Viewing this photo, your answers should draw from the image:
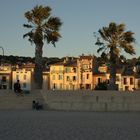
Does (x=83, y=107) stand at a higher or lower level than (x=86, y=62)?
lower

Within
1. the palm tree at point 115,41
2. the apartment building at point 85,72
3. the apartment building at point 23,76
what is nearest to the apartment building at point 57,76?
the apartment building at point 85,72

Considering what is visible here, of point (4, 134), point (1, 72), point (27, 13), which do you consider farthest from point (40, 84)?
point (1, 72)

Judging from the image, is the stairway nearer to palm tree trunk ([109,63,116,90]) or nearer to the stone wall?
the stone wall

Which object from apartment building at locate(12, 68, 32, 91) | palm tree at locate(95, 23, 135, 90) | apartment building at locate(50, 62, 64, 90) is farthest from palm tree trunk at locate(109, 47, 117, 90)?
apartment building at locate(12, 68, 32, 91)

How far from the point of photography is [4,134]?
17.1 meters

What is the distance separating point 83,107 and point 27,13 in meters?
16.0

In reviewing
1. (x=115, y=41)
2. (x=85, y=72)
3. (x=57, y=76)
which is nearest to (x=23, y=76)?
(x=57, y=76)

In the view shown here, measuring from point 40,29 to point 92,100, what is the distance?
47.1 ft

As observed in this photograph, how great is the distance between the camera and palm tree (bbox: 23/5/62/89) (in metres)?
47.7

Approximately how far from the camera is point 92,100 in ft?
125

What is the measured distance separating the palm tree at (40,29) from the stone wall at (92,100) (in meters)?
8.90

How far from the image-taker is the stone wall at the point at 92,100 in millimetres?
37844

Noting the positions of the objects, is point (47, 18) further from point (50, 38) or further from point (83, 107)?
point (83, 107)

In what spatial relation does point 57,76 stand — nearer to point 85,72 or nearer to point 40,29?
point 85,72
